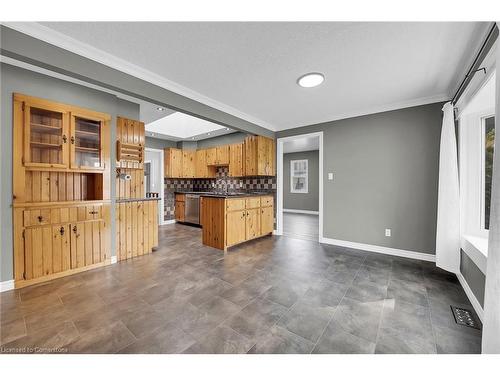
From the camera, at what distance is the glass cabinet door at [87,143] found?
96.7 inches

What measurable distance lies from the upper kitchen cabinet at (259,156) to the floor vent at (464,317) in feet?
10.7

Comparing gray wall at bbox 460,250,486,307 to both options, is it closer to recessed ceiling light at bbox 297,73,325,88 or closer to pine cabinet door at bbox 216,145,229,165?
recessed ceiling light at bbox 297,73,325,88

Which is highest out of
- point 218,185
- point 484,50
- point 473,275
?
point 484,50

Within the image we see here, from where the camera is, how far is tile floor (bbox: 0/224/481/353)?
132cm

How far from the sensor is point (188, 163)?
5758 mm

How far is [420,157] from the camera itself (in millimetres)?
2846

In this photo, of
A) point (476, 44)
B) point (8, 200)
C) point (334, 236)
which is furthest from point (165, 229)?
point (476, 44)

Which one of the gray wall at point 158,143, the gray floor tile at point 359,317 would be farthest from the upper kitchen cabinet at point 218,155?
the gray floor tile at point 359,317

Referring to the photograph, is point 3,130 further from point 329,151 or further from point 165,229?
point 329,151

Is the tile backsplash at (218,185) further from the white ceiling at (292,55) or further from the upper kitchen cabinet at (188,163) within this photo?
the white ceiling at (292,55)

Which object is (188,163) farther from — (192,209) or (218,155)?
(192,209)

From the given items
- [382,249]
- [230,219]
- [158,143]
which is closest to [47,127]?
[230,219]

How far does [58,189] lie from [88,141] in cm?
70
